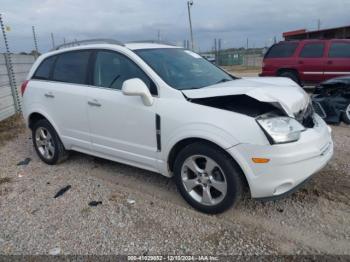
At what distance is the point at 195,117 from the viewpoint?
298 centimetres

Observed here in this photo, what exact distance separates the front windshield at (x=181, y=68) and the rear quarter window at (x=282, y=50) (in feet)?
22.8

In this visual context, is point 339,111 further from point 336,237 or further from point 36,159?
point 36,159

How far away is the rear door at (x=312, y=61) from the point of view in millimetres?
9836

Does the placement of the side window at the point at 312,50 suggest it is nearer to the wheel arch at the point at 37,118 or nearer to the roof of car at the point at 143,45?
the roof of car at the point at 143,45

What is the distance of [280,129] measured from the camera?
2713 millimetres

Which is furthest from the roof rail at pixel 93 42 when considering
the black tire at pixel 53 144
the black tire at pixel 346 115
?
the black tire at pixel 346 115

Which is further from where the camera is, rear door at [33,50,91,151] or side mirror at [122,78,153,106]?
rear door at [33,50,91,151]

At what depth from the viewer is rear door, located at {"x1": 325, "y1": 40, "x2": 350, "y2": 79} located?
952 cm

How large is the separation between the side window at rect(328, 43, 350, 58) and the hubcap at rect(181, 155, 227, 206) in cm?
859

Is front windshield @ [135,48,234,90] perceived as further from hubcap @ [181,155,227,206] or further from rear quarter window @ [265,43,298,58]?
rear quarter window @ [265,43,298,58]

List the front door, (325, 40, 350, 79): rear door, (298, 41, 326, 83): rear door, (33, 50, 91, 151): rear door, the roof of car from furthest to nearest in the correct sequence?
1. (298, 41, 326, 83): rear door
2. (325, 40, 350, 79): rear door
3. (33, 50, 91, 151): rear door
4. the roof of car
5. the front door

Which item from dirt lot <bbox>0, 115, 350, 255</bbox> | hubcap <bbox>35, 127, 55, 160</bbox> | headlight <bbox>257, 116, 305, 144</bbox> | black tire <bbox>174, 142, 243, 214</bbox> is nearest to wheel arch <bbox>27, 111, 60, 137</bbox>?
hubcap <bbox>35, 127, 55, 160</bbox>

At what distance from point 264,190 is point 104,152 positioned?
2.13 metres

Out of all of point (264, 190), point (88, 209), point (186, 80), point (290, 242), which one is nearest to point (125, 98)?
point (186, 80)
